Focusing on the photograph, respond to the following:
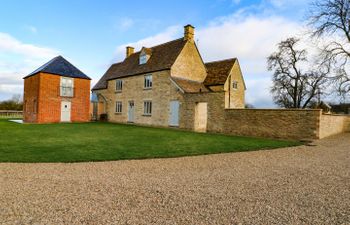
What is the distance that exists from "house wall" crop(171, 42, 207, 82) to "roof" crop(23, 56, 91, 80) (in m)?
12.2

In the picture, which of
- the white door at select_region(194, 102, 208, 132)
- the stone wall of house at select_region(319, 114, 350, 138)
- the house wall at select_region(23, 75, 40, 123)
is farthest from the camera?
the house wall at select_region(23, 75, 40, 123)

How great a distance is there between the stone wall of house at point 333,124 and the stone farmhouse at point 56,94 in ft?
79.4

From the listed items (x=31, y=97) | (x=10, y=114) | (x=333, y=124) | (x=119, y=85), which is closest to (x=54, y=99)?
(x=31, y=97)

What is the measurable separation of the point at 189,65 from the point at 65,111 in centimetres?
1497

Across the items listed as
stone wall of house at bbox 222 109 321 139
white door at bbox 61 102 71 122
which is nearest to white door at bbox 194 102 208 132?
stone wall of house at bbox 222 109 321 139

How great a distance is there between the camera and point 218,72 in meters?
24.2

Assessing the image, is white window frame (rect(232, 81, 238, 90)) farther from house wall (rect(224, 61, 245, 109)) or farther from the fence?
the fence

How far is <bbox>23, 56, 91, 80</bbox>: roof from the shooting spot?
80.8 ft

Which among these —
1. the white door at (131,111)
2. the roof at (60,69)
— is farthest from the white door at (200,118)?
the roof at (60,69)

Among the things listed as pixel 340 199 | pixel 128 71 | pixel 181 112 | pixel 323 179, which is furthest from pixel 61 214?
pixel 128 71

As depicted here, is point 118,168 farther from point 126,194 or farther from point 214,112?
point 214,112

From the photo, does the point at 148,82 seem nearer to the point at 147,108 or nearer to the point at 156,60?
the point at 156,60

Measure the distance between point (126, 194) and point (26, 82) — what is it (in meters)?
28.5

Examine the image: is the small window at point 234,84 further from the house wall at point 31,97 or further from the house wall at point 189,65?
the house wall at point 31,97
